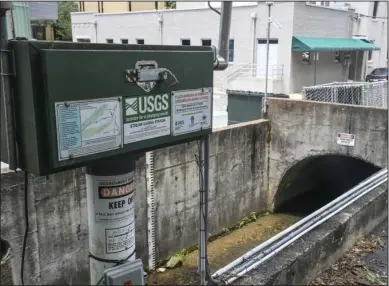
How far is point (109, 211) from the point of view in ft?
8.29

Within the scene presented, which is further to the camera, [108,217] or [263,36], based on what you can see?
[263,36]

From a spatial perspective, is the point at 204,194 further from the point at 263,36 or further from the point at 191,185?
the point at 263,36

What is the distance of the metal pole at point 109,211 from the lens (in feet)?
8.21

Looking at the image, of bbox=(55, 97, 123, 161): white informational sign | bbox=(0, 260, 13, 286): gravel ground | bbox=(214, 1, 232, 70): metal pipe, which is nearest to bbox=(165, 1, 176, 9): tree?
bbox=(0, 260, 13, 286): gravel ground

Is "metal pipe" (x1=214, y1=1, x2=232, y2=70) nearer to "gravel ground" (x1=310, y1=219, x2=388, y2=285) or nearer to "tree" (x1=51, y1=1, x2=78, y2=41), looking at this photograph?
"gravel ground" (x1=310, y1=219, x2=388, y2=285)

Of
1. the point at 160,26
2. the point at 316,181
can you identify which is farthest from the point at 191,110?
the point at 160,26

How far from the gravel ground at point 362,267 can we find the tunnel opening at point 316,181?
803 cm

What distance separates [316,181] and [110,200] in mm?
14264

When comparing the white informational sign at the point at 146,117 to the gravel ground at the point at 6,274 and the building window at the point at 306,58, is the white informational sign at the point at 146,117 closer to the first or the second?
the gravel ground at the point at 6,274

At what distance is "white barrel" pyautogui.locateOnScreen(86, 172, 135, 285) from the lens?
2516mm

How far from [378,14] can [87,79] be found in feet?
109

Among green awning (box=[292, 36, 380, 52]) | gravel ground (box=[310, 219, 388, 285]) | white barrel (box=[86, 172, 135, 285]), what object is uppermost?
green awning (box=[292, 36, 380, 52])

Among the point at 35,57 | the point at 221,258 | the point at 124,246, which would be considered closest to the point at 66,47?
the point at 35,57

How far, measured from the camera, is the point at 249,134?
40.1 feet
